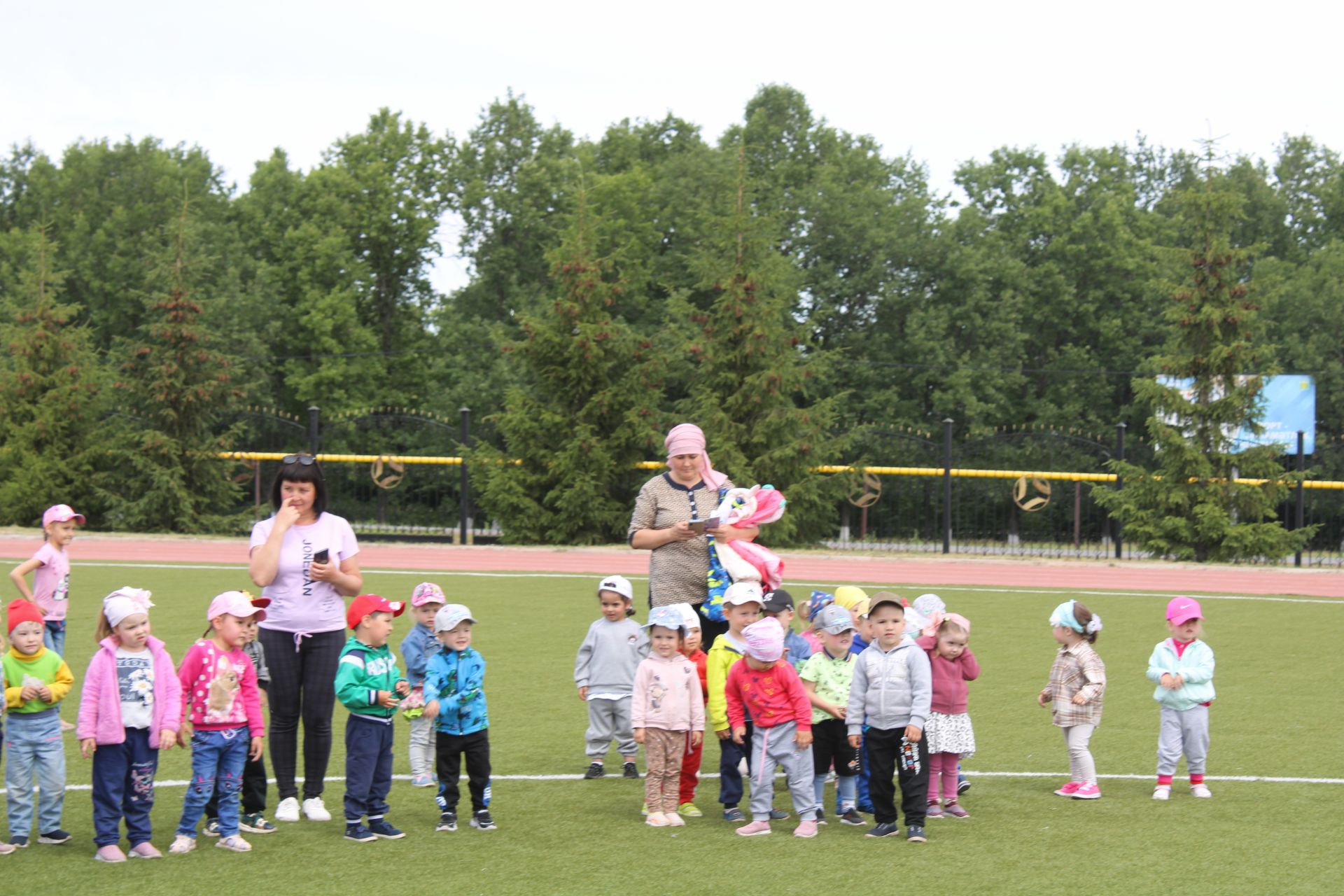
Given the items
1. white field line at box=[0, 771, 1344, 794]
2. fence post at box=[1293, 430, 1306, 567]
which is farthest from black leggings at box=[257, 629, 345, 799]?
fence post at box=[1293, 430, 1306, 567]

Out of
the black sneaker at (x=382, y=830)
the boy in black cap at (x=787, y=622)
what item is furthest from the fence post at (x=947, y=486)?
the black sneaker at (x=382, y=830)

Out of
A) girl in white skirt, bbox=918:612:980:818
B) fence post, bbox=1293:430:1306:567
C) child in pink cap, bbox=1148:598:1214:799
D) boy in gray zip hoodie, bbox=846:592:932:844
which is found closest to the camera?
boy in gray zip hoodie, bbox=846:592:932:844

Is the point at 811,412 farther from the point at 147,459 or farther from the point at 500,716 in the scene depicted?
the point at 500,716

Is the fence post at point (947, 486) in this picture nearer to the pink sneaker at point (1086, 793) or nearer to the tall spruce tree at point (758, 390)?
the tall spruce tree at point (758, 390)

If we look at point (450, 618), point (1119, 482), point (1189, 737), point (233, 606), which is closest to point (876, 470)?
point (1119, 482)

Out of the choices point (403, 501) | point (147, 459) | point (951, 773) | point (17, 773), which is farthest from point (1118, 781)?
point (403, 501)

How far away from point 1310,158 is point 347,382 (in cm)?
4081

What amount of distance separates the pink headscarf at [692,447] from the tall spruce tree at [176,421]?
21573 millimetres

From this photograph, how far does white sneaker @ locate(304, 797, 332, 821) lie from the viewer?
281 inches

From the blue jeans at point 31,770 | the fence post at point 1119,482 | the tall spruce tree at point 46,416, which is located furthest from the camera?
the tall spruce tree at point 46,416

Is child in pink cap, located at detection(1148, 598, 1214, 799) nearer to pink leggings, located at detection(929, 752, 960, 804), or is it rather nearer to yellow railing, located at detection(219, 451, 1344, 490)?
pink leggings, located at detection(929, 752, 960, 804)

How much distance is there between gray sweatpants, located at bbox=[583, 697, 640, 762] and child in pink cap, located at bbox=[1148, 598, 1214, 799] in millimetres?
3099

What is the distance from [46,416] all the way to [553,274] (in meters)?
10.6

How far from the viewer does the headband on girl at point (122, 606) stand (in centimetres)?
645
